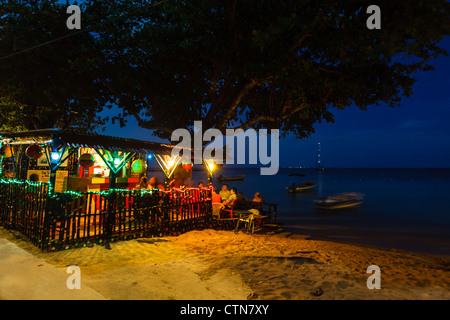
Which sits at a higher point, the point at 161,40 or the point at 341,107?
the point at 161,40

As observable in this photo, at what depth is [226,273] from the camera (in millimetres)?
5906

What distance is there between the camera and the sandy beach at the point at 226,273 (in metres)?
4.92

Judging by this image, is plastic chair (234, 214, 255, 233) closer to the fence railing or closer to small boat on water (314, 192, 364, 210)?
the fence railing

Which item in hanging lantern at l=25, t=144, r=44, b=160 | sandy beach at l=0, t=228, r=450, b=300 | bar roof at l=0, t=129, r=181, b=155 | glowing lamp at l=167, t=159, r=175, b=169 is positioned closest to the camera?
sandy beach at l=0, t=228, r=450, b=300

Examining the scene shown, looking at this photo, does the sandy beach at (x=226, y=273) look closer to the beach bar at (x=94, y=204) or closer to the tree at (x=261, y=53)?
the beach bar at (x=94, y=204)

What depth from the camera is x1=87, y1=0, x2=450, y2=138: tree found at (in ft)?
29.8

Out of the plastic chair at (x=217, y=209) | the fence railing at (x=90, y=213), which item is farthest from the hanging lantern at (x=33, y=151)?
the plastic chair at (x=217, y=209)

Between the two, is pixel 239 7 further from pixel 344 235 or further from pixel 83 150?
pixel 344 235

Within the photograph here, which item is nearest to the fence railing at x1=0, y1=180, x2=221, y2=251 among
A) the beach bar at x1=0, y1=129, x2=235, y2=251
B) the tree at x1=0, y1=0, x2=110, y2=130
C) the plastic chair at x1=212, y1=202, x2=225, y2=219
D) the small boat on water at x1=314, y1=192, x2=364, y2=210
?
the beach bar at x1=0, y1=129, x2=235, y2=251

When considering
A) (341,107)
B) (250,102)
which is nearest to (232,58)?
(250,102)

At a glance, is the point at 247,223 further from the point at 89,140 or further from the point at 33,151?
the point at 33,151

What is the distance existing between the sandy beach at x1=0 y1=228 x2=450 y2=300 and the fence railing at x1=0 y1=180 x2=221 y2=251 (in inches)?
14.6
